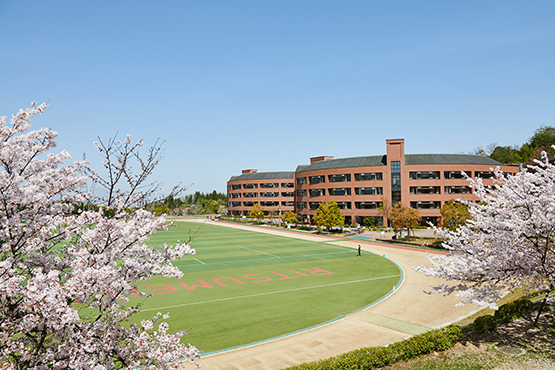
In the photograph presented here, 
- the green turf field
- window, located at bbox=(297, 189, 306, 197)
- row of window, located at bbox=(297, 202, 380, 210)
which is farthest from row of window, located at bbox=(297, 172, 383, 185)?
the green turf field

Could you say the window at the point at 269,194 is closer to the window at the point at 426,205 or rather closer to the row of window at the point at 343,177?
the row of window at the point at 343,177

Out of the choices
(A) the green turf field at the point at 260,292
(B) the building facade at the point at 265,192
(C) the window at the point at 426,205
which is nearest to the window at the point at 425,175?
(C) the window at the point at 426,205

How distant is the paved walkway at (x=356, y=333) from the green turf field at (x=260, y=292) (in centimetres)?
111

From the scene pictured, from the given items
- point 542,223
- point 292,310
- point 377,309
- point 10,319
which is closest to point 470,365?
point 542,223

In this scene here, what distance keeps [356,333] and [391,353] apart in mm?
4446

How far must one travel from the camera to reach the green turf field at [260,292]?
1848 cm

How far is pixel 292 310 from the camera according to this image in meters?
21.4

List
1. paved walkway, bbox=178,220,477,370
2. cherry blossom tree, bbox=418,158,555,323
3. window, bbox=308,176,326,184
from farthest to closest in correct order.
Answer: window, bbox=308,176,326,184 → paved walkway, bbox=178,220,477,370 → cherry blossom tree, bbox=418,158,555,323

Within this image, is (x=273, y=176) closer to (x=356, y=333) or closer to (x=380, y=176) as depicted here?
(x=380, y=176)

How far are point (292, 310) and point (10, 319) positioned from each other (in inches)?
671

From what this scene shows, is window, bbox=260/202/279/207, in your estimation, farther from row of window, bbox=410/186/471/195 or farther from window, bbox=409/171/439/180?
window, bbox=409/171/439/180

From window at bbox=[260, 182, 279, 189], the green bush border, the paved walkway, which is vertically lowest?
the paved walkway

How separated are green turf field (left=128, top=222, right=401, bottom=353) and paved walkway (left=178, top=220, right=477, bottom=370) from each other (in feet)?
3.65

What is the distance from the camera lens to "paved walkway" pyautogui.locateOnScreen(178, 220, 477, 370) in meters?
14.2
